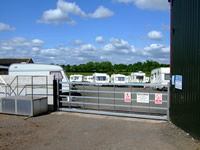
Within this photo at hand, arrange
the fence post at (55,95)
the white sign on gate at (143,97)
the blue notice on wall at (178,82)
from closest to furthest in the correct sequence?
the blue notice on wall at (178,82)
the white sign on gate at (143,97)
the fence post at (55,95)

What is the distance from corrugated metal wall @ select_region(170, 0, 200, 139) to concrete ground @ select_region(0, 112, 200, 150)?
0.53 metres

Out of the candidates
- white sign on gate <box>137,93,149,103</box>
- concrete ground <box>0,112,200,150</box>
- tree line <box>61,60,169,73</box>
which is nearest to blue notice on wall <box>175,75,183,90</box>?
concrete ground <box>0,112,200,150</box>

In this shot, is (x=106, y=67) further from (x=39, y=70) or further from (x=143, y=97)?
(x=143, y=97)

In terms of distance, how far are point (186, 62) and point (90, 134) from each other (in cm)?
392

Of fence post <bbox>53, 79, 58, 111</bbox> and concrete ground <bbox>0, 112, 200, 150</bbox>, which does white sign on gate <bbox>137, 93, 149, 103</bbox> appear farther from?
fence post <bbox>53, 79, 58, 111</bbox>

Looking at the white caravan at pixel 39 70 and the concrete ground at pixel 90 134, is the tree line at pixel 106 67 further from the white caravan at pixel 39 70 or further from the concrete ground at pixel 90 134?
the concrete ground at pixel 90 134

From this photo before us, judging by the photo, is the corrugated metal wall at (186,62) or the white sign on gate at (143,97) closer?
the corrugated metal wall at (186,62)

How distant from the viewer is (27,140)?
6164mm

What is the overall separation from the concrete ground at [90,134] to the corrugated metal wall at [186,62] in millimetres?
526

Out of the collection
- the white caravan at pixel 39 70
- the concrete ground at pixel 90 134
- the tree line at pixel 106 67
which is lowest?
the concrete ground at pixel 90 134

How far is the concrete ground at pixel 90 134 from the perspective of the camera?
5.66 m

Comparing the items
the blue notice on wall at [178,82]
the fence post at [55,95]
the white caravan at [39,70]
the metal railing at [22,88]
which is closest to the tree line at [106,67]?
the white caravan at [39,70]

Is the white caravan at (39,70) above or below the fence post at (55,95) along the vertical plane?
above

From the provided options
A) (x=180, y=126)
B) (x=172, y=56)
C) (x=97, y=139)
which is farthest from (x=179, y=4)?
(x=97, y=139)
